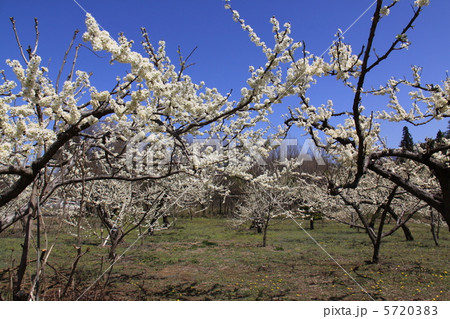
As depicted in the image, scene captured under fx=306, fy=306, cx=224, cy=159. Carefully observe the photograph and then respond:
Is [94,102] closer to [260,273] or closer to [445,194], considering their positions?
[445,194]

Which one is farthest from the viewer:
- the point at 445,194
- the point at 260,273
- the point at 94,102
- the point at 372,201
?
the point at 372,201

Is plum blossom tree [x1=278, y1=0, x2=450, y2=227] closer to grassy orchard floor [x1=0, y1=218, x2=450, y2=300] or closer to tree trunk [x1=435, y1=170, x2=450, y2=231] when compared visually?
tree trunk [x1=435, y1=170, x2=450, y2=231]

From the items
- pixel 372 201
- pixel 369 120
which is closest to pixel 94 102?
pixel 369 120

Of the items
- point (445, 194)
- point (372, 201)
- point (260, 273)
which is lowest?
point (260, 273)

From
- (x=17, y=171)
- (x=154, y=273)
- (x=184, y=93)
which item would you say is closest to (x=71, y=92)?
(x=17, y=171)

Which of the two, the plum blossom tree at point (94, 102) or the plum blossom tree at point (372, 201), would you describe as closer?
the plum blossom tree at point (94, 102)

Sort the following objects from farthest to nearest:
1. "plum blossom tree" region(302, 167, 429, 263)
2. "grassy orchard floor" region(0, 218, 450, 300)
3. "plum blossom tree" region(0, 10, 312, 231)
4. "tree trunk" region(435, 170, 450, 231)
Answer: "plum blossom tree" region(302, 167, 429, 263)
"grassy orchard floor" region(0, 218, 450, 300)
"tree trunk" region(435, 170, 450, 231)
"plum blossom tree" region(0, 10, 312, 231)

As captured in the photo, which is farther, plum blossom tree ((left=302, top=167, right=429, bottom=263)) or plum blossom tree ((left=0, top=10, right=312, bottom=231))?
plum blossom tree ((left=302, top=167, right=429, bottom=263))

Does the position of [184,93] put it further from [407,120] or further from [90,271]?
[90,271]

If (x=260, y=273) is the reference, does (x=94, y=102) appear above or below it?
above

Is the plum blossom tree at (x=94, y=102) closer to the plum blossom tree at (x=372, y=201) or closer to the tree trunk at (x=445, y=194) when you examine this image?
the plum blossom tree at (x=372, y=201)

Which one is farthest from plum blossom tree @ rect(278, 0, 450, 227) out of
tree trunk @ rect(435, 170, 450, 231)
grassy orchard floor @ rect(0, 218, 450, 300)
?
grassy orchard floor @ rect(0, 218, 450, 300)

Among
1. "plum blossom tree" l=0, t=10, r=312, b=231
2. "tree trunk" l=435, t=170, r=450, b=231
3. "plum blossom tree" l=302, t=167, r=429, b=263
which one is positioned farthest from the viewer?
"plum blossom tree" l=302, t=167, r=429, b=263

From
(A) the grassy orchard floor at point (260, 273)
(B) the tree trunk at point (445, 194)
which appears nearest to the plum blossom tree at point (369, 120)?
(B) the tree trunk at point (445, 194)
